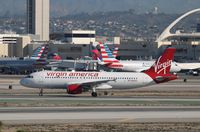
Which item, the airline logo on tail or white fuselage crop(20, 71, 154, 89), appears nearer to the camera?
white fuselage crop(20, 71, 154, 89)

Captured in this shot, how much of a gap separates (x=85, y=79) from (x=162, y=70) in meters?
10.8

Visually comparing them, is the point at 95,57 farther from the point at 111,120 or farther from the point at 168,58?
the point at 111,120

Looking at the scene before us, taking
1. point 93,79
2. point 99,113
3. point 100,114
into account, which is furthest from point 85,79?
point 100,114

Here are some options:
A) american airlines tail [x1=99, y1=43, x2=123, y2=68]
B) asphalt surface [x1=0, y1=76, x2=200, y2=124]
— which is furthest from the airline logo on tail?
asphalt surface [x1=0, y1=76, x2=200, y2=124]

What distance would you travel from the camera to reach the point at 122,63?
160125 mm

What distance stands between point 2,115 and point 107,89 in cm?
3122

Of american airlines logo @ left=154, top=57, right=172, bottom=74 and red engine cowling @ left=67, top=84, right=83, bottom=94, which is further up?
american airlines logo @ left=154, top=57, right=172, bottom=74

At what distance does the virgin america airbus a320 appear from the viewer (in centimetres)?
8794

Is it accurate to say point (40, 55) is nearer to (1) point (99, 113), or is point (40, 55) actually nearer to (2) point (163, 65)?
(2) point (163, 65)

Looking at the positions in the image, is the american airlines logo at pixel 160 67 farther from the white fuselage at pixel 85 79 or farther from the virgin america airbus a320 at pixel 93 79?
the white fuselage at pixel 85 79

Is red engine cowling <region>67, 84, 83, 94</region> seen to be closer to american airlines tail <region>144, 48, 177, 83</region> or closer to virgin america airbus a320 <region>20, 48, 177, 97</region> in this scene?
virgin america airbus a320 <region>20, 48, 177, 97</region>

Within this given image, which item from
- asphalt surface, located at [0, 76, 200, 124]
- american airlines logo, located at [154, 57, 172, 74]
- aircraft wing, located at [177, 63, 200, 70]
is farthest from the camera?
aircraft wing, located at [177, 63, 200, 70]

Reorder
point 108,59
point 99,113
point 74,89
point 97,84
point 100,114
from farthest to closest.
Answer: point 108,59 → point 97,84 → point 74,89 → point 99,113 → point 100,114

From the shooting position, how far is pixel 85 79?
89312mm
